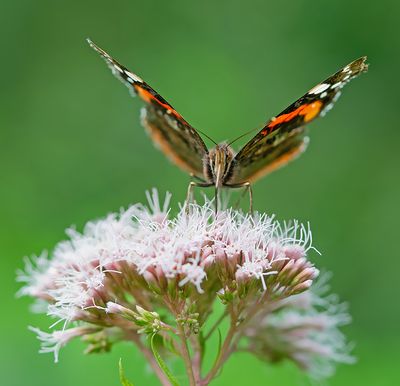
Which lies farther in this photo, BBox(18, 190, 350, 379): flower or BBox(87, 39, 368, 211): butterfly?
BBox(87, 39, 368, 211): butterfly


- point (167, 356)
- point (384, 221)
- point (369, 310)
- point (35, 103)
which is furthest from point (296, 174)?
point (167, 356)

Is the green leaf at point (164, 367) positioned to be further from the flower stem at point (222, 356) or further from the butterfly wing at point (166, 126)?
the butterfly wing at point (166, 126)

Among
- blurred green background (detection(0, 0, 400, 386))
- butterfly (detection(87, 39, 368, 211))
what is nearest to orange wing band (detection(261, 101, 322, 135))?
butterfly (detection(87, 39, 368, 211))

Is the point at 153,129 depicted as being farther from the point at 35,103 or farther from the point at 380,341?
the point at 35,103

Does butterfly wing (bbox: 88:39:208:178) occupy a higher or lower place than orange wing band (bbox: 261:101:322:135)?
higher

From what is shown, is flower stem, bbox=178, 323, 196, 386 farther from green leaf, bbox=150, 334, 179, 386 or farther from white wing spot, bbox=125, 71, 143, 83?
white wing spot, bbox=125, 71, 143, 83

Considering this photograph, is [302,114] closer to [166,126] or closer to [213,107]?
[166,126]

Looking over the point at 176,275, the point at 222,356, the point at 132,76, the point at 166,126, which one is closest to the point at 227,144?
the point at 166,126

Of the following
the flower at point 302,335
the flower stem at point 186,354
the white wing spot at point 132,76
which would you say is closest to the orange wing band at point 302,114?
the white wing spot at point 132,76

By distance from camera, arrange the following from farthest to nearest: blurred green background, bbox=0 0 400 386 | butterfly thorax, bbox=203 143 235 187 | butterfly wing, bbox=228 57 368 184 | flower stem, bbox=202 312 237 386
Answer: blurred green background, bbox=0 0 400 386
butterfly thorax, bbox=203 143 235 187
butterfly wing, bbox=228 57 368 184
flower stem, bbox=202 312 237 386
